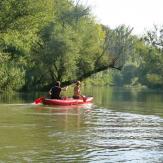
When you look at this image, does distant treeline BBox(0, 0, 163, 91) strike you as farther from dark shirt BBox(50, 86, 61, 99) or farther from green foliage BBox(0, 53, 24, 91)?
dark shirt BBox(50, 86, 61, 99)

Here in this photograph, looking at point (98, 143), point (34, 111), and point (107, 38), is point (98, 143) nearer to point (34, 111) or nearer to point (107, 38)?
point (34, 111)

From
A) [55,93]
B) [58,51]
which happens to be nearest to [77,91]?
[55,93]

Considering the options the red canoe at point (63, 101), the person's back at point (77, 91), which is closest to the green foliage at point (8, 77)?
the person's back at point (77, 91)

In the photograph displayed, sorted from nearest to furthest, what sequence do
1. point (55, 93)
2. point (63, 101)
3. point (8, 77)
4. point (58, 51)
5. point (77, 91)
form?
1. point (63, 101)
2. point (55, 93)
3. point (77, 91)
4. point (8, 77)
5. point (58, 51)

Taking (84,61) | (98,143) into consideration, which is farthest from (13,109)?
(84,61)

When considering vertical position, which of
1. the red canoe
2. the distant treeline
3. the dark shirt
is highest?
the distant treeline

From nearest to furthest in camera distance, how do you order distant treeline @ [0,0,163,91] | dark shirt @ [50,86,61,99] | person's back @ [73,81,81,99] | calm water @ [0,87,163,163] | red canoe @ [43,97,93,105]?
calm water @ [0,87,163,163] → red canoe @ [43,97,93,105] → dark shirt @ [50,86,61,99] → person's back @ [73,81,81,99] → distant treeline @ [0,0,163,91]

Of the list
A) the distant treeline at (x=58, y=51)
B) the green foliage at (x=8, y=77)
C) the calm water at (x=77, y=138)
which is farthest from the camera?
the distant treeline at (x=58, y=51)

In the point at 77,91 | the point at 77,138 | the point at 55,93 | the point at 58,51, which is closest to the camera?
the point at 77,138

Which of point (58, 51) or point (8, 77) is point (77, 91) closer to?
point (8, 77)

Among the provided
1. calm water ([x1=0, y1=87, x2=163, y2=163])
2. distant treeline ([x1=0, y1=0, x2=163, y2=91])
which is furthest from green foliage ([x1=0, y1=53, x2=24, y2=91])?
calm water ([x1=0, y1=87, x2=163, y2=163])

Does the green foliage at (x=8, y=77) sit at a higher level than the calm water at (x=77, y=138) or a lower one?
higher

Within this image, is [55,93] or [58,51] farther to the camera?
[58,51]

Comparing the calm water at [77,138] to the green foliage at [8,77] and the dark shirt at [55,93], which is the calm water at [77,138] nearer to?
the dark shirt at [55,93]
